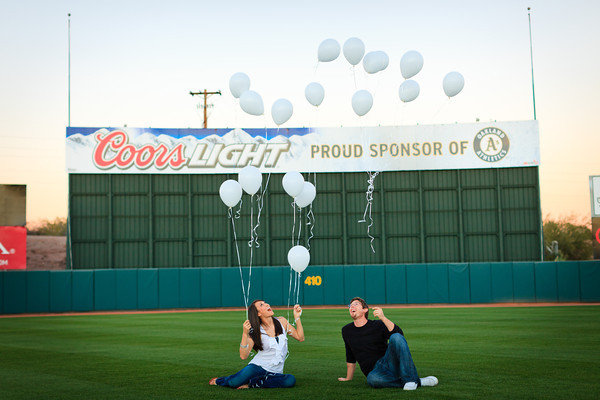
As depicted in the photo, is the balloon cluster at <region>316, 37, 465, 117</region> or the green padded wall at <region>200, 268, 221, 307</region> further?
the green padded wall at <region>200, 268, 221, 307</region>

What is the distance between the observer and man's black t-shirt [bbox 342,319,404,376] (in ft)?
29.4

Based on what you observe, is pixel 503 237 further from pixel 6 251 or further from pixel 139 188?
pixel 6 251

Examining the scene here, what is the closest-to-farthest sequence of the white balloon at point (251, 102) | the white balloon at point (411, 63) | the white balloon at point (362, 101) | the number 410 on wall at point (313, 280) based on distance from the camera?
the white balloon at point (251, 102)
the white balloon at point (362, 101)
the white balloon at point (411, 63)
the number 410 on wall at point (313, 280)

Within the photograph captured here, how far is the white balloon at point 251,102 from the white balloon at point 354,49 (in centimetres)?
314

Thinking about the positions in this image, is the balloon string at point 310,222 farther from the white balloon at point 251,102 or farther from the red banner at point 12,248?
→ the white balloon at point 251,102

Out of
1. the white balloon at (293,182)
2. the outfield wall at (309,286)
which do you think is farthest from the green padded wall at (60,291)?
the white balloon at (293,182)

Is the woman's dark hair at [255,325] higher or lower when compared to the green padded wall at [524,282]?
higher

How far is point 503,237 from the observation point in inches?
1476

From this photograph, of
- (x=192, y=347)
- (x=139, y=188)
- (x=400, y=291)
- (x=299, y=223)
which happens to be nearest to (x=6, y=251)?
(x=139, y=188)

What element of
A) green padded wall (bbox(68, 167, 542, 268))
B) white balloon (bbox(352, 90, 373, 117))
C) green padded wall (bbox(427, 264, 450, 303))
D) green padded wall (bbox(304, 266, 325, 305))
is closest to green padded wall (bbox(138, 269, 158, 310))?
green padded wall (bbox(68, 167, 542, 268))

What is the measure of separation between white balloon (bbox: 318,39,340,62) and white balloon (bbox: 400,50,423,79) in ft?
6.89

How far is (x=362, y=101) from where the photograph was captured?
57.0ft

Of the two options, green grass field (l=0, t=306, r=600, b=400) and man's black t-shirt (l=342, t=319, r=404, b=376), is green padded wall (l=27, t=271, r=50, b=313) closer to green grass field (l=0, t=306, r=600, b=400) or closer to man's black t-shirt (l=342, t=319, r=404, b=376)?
green grass field (l=0, t=306, r=600, b=400)

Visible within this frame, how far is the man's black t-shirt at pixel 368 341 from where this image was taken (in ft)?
29.4
